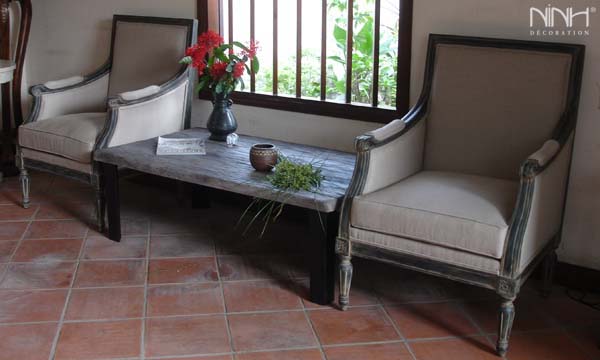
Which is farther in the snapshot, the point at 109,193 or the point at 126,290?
the point at 109,193

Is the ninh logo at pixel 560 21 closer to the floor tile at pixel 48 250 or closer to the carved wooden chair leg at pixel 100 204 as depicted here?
the carved wooden chair leg at pixel 100 204

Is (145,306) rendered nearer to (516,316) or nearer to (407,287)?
(407,287)

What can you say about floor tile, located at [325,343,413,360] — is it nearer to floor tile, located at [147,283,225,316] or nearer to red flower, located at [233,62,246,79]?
floor tile, located at [147,283,225,316]

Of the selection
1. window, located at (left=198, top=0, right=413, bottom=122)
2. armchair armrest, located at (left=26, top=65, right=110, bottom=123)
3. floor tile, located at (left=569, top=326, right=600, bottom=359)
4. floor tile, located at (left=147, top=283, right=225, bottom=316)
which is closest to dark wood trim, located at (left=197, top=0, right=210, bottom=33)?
window, located at (left=198, top=0, right=413, bottom=122)

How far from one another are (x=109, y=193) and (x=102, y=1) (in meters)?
1.52

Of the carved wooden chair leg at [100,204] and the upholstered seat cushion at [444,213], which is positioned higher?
the upholstered seat cushion at [444,213]

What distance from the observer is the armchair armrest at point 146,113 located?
3.52 meters

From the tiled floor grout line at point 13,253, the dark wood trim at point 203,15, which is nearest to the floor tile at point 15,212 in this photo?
the tiled floor grout line at point 13,253

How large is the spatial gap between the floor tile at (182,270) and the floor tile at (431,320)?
0.82m

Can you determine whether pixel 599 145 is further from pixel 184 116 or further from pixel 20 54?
pixel 20 54

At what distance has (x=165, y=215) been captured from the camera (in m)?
3.95

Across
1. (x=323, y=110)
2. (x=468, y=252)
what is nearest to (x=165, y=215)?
(x=323, y=110)

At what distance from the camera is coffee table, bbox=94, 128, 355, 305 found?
280 cm

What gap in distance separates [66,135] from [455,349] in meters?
2.17
